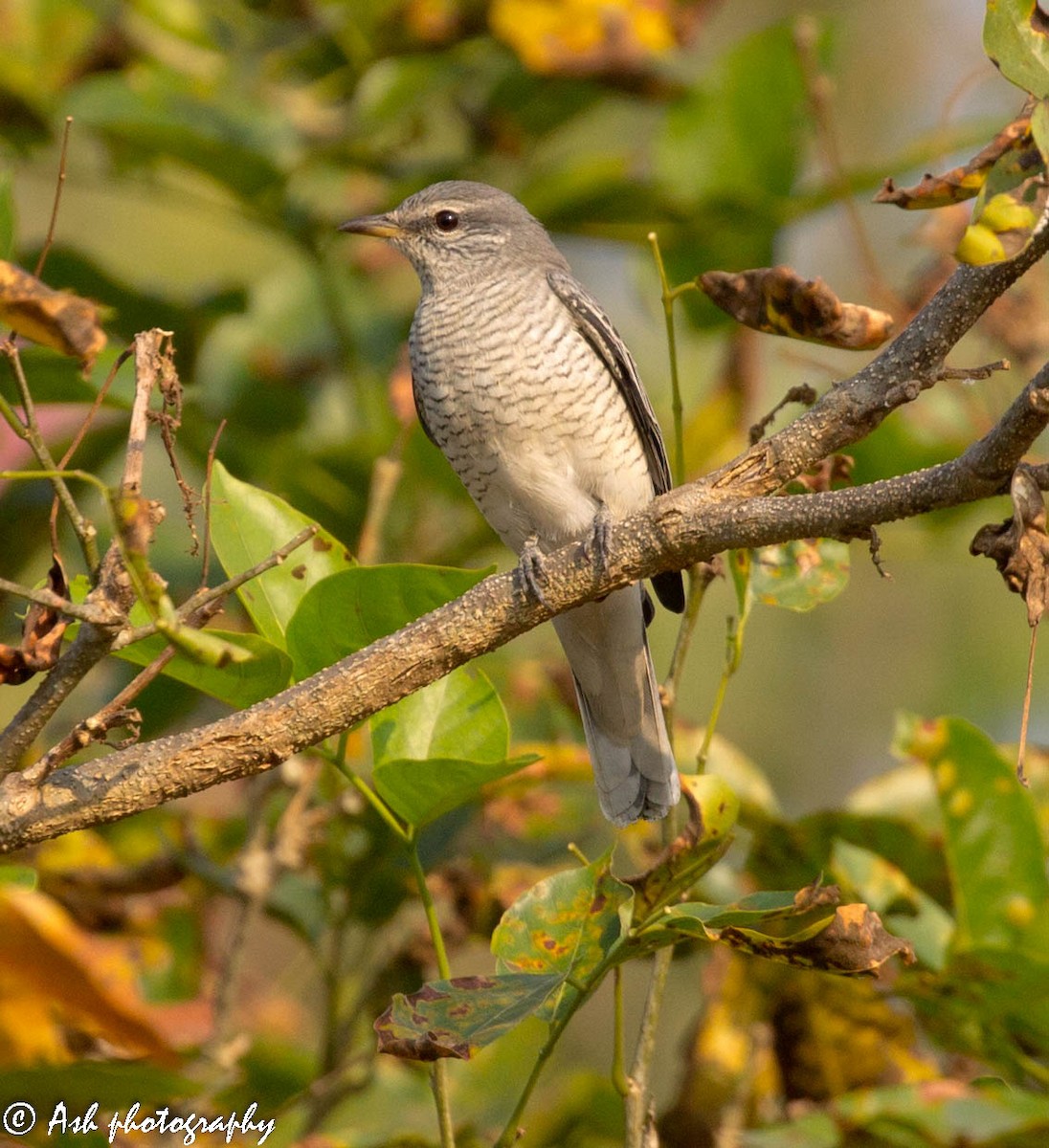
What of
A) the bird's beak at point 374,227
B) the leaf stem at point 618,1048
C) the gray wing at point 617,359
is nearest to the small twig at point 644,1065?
the leaf stem at point 618,1048

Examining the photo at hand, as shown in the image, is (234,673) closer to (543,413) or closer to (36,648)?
(36,648)

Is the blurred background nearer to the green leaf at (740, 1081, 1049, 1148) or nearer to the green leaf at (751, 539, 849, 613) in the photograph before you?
the green leaf at (751, 539, 849, 613)

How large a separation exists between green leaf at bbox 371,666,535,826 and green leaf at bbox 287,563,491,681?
118 mm

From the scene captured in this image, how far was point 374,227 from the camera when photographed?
3.65 m

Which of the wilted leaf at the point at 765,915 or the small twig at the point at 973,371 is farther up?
the small twig at the point at 973,371

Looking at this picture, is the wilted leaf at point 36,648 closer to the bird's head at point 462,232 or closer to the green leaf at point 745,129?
the bird's head at point 462,232

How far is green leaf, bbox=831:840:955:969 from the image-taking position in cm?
251

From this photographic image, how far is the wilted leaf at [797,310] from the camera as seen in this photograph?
1889mm

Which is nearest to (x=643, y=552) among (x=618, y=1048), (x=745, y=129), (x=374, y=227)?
(x=618, y=1048)

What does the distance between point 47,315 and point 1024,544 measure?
1.08m

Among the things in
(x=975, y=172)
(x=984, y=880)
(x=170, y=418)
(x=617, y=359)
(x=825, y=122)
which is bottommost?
(x=984, y=880)

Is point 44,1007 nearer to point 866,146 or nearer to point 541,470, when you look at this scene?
point 541,470

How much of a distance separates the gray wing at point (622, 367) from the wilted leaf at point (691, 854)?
5.83 ft

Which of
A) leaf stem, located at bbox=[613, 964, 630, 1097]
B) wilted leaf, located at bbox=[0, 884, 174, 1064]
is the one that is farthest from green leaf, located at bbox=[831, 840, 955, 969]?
wilted leaf, located at bbox=[0, 884, 174, 1064]
